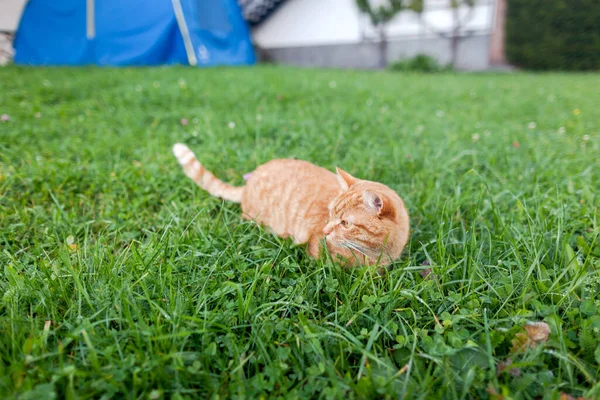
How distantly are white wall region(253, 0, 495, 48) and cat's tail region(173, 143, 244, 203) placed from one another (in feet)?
42.2

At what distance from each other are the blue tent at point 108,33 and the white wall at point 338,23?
590 centimetres

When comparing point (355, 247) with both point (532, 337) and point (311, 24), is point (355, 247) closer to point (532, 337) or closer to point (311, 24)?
point (532, 337)

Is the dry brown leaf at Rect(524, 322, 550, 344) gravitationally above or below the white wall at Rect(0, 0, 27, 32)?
below

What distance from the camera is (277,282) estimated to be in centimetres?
163

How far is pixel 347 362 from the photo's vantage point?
1264 millimetres

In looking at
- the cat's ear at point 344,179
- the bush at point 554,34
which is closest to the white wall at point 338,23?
the bush at point 554,34

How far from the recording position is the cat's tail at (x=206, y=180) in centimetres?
236

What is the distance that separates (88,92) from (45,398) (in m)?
5.09

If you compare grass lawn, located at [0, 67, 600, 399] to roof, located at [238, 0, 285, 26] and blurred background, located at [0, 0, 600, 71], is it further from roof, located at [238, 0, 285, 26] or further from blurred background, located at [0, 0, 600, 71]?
roof, located at [238, 0, 285, 26]

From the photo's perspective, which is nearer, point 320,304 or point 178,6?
point 320,304

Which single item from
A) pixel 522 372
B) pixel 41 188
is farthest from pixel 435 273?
pixel 41 188

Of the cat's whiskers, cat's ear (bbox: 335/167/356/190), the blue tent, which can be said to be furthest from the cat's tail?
the blue tent

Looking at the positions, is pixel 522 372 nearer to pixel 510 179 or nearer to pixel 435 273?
pixel 435 273

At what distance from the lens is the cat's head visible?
1.64 meters
